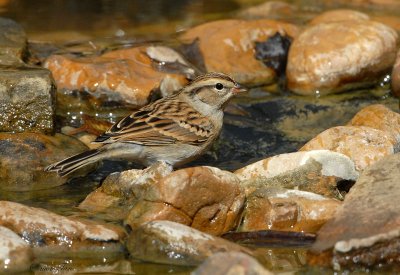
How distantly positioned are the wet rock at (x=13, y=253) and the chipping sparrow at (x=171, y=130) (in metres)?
1.44

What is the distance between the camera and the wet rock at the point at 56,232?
21.4ft

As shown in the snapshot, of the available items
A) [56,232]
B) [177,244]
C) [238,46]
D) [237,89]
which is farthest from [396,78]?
[56,232]

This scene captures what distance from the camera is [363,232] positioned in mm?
6207

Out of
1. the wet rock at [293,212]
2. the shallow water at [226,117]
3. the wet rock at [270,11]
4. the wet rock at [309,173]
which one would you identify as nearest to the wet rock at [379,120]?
the shallow water at [226,117]

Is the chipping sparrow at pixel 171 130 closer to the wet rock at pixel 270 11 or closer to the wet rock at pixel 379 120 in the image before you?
the wet rock at pixel 379 120

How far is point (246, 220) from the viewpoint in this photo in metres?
7.10

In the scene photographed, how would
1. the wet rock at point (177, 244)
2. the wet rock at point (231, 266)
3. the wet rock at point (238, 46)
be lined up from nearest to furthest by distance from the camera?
the wet rock at point (231, 266), the wet rock at point (177, 244), the wet rock at point (238, 46)

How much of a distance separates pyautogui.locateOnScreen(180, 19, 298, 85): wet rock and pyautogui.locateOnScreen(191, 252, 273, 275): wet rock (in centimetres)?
562

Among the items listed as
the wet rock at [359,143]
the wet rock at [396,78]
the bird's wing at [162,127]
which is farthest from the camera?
the wet rock at [396,78]

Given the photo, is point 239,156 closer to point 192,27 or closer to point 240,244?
point 240,244

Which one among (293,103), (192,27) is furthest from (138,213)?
(192,27)

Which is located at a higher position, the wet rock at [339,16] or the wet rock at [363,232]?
the wet rock at [363,232]

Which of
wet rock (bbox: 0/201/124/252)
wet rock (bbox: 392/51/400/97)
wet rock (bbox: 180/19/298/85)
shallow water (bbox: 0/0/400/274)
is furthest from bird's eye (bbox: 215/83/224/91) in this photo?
wet rock (bbox: 392/51/400/97)

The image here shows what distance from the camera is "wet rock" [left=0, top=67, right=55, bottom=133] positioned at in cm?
855
